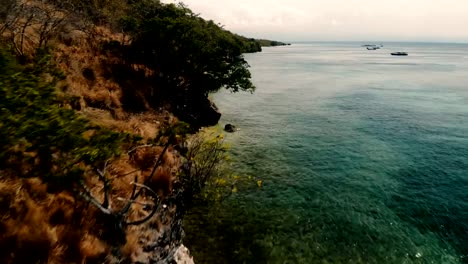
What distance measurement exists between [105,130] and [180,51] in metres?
28.4

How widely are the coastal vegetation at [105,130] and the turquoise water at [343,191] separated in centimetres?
318

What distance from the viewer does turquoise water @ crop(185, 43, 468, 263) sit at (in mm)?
17109

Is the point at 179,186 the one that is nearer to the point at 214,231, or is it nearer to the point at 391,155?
the point at 214,231

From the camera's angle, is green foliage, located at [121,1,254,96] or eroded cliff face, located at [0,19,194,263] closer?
eroded cliff face, located at [0,19,194,263]

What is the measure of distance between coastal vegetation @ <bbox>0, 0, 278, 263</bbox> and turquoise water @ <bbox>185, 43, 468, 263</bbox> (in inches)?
125

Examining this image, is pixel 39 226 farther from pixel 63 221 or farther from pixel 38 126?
pixel 38 126

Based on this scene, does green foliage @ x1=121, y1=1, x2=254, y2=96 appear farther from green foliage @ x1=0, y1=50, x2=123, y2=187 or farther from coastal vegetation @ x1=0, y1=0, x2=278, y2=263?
green foliage @ x1=0, y1=50, x2=123, y2=187

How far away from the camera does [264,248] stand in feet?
55.3

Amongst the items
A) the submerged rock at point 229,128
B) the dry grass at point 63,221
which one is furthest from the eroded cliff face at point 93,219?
the submerged rock at point 229,128

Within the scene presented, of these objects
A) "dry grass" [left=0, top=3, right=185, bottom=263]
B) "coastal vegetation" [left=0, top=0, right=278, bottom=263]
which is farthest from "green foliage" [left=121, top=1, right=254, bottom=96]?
"dry grass" [left=0, top=3, right=185, bottom=263]

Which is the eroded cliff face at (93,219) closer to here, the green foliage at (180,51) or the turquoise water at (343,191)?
the turquoise water at (343,191)

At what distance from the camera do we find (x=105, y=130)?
9.91 meters

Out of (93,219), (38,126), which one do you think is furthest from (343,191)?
(38,126)

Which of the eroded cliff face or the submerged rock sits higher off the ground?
the eroded cliff face
